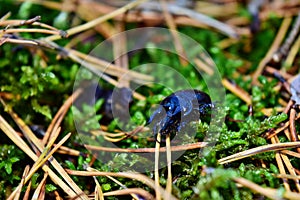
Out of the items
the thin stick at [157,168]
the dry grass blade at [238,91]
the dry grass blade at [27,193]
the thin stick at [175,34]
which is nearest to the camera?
the thin stick at [157,168]

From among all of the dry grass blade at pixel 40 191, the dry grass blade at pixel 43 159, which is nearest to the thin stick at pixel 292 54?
the dry grass blade at pixel 43 159

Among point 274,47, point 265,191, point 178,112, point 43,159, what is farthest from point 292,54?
point 43,159

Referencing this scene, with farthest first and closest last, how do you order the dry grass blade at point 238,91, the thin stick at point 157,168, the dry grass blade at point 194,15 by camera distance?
1. the dry grass blade at point 194,15
2. the dry grass blade at point 238,91
3. the thin stick at point 157,168

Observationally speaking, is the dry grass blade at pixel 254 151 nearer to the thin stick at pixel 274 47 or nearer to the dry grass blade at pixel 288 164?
the dry grass blade at pixel 288 164

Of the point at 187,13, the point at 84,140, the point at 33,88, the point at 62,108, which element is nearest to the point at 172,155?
the point at 84,140

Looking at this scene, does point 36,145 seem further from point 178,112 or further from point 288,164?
point 288,164

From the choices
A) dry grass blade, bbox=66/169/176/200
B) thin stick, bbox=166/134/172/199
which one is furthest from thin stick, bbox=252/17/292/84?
dry grass blade, bbox=66/169/176/200

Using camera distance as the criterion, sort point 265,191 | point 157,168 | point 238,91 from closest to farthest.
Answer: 1. point 265,191
2. point 157,168
3. point 238,91

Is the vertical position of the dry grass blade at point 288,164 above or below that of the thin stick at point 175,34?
below

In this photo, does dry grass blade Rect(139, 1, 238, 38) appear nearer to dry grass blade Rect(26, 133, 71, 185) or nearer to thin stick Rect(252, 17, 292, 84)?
thin stick Rect(252, 17, 292, 84)

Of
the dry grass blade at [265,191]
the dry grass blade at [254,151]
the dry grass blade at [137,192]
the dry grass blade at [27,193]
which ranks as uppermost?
the dry grass blade at [254,151]
